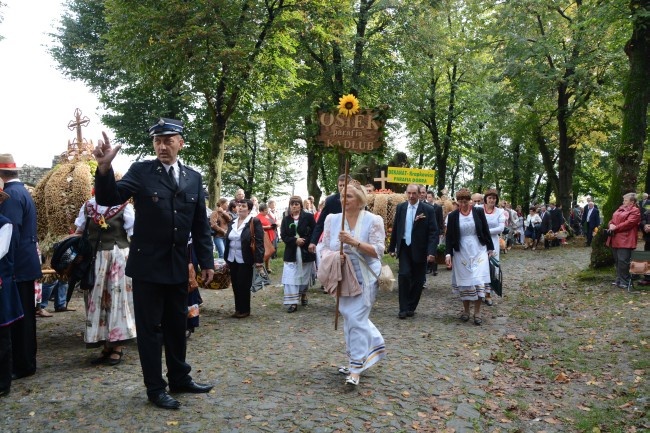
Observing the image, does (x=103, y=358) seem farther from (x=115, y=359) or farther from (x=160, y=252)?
(x=160, y=252)

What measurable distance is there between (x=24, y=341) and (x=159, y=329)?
6.19ft

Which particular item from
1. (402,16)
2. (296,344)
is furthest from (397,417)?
(402,16)

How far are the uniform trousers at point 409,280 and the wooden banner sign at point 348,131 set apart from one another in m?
3.31

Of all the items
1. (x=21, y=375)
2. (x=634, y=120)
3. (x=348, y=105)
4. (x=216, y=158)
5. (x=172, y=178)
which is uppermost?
(x=634, y=120)

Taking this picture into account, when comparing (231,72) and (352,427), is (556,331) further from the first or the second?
(231,72)

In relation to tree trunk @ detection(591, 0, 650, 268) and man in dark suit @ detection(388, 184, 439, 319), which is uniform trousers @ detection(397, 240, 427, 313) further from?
tree trunk @ detection(591, 0, 650, 268)

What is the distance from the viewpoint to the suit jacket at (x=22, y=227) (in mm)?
5699

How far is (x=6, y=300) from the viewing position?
5133mm

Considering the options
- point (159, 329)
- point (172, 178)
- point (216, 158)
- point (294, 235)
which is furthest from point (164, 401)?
point (216, 158)

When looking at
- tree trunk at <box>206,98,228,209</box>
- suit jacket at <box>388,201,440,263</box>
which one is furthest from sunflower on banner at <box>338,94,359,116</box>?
tree trunk at <box>206,98,228,209</box>

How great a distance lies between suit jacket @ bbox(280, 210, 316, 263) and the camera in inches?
413

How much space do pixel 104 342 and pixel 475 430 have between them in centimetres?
404

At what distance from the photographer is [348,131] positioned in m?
6.70

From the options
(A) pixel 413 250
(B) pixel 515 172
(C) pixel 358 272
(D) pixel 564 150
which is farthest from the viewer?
(B) pixel 515 172
